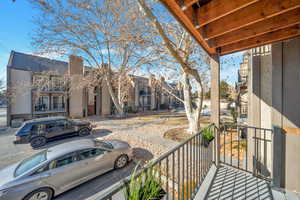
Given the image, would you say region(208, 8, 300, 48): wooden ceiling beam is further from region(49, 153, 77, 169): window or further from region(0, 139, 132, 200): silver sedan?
region(49, 153, 77, 169): window

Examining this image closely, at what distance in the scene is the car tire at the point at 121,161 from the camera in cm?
436

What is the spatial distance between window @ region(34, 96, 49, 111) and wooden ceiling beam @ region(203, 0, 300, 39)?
16.5 m

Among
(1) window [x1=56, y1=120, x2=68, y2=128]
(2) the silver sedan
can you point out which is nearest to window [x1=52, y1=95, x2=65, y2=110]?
(1) window [x1=56, y1=120, x2=68, y2=128]

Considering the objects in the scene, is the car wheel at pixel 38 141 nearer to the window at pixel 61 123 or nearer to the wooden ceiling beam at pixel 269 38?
the window at pixel 61 123

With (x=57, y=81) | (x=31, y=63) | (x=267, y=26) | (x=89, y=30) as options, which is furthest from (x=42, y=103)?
(x=267, y=26)

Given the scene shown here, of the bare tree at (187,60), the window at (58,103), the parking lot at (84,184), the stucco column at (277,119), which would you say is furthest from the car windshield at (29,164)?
the window at (58,103)

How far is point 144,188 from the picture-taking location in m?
1.14

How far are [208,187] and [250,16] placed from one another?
272 cm

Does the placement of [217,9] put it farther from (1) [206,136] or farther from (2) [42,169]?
(2) [42,169]

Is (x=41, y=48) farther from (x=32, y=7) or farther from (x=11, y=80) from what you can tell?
(x=11, y=80)

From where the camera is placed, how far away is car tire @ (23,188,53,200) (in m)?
2.86

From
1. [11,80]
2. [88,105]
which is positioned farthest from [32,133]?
[88,105]

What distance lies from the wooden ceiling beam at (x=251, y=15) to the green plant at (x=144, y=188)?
2.16 m

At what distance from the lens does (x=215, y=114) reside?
114 inches
